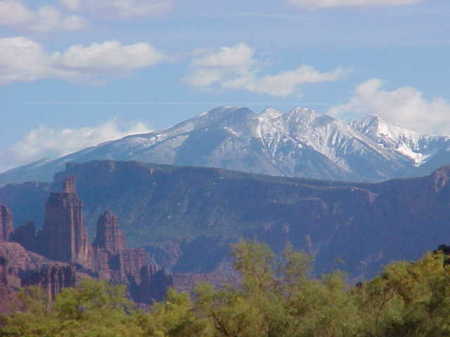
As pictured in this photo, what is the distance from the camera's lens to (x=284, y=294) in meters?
126

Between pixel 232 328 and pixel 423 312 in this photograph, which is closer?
pixel 423 312

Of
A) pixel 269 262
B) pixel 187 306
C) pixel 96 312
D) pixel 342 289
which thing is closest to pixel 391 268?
pixel 342 289

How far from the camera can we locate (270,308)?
112m

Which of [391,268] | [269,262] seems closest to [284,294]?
[269,262]

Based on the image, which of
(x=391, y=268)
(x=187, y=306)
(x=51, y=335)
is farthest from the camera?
(x=391, y=268)

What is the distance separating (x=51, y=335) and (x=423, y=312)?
34.1m

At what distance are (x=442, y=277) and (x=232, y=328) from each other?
20.1 meters

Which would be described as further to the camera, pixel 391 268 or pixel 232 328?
pixel 391 268

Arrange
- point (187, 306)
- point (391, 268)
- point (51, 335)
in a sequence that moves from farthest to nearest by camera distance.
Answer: point (391, 268)
point (187, 306)
point (51, 335)

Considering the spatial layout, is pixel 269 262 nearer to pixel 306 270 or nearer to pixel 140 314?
pixel 306 270

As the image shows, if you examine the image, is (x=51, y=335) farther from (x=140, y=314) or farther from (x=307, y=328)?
(x=307, y=328)

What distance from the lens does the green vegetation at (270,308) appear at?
103 m

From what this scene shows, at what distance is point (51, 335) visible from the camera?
360 feet

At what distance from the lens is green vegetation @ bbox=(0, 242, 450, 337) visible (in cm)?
10256
